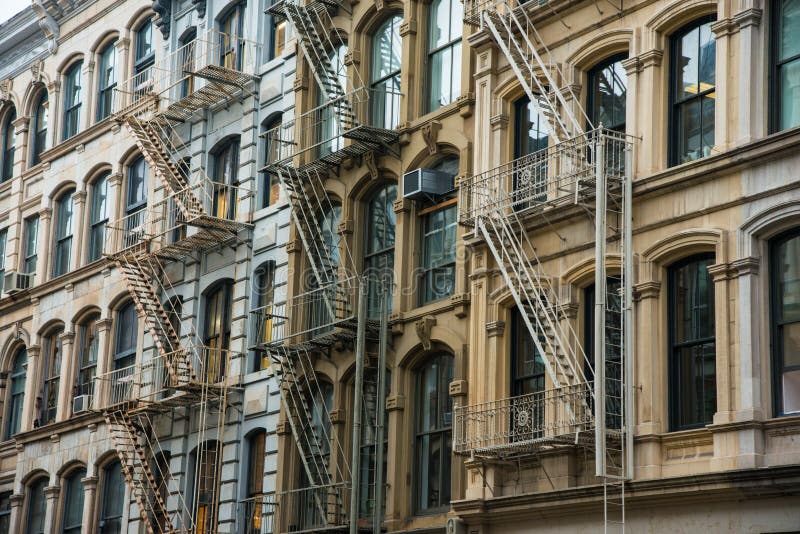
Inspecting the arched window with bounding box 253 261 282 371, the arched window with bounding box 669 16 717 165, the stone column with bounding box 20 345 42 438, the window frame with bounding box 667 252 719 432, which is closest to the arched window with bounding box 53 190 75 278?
the stone column with bounding box 20 345 42 438

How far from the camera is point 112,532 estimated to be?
120 ft

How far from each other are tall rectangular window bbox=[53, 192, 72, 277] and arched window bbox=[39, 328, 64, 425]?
1873 mm

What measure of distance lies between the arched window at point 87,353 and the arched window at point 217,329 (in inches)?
206

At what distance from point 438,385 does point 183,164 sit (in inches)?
478

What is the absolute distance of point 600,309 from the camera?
21.8 m

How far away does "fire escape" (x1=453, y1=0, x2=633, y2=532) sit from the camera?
2191 cm

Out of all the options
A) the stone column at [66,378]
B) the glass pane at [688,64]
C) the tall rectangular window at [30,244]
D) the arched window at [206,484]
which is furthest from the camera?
the tall rectangular window at [30,244]

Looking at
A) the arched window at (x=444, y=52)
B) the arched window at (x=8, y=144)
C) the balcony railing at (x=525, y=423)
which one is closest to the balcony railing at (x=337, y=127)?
the arched window at (x=444, y=52)

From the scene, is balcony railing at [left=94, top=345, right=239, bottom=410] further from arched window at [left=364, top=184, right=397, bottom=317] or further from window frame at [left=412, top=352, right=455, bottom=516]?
window frame at [left=412, top=352, right=455, bottom=516]

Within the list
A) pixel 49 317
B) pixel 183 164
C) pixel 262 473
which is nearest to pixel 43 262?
pixel 49 317

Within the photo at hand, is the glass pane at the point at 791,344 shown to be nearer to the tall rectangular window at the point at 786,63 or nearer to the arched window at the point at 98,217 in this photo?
the tall rectangular window at the point at 786,63

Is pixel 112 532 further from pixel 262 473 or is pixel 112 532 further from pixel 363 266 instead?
pixel 363 266

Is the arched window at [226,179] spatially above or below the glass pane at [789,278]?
above

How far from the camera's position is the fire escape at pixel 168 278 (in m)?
Answer: 33.2
